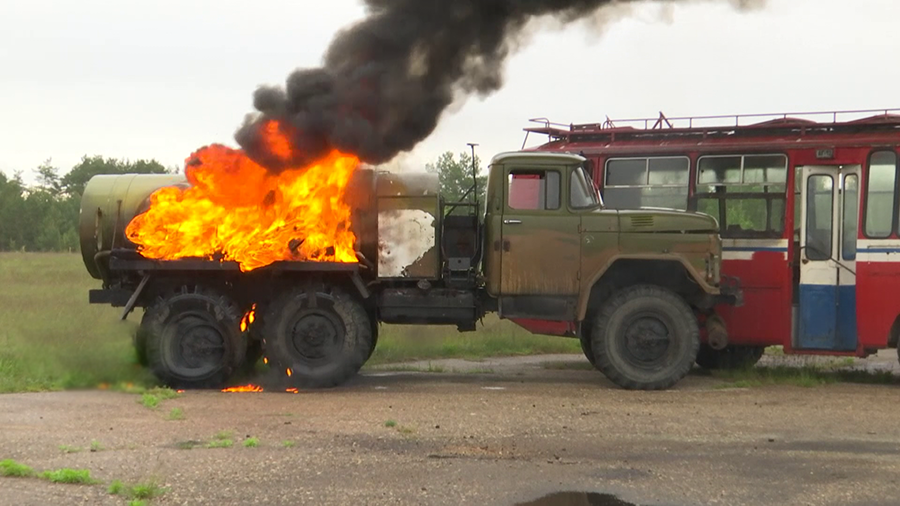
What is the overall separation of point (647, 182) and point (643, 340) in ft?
8.49

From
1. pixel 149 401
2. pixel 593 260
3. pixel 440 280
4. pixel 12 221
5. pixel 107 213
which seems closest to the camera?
pixel 149 401

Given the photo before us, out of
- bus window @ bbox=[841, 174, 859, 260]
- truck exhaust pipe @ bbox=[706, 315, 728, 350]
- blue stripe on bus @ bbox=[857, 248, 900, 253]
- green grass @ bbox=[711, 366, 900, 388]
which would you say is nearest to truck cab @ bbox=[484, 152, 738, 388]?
truck exhaust pipe @ bbox=[706, 315, 728, 350]

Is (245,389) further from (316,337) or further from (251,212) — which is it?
(251,212)

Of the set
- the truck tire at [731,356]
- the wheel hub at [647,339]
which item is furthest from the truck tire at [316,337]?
the truck tire at [731,356]

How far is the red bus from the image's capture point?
13.9 m

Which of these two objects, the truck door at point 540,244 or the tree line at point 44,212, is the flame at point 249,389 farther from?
the tree line at point 44,212

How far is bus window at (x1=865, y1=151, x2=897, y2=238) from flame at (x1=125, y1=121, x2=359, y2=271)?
6.47 metres

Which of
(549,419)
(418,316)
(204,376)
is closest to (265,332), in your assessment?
(204,376)

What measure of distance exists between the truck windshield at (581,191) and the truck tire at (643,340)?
1286 millimetres

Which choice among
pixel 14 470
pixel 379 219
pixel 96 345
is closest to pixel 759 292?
pixel 379 219

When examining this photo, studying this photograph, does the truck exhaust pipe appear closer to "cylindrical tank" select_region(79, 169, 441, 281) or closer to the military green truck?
the military green truck

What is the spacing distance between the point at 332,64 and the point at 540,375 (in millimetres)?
5132

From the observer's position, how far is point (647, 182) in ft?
49.9

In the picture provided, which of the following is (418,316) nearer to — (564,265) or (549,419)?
(564,265)
